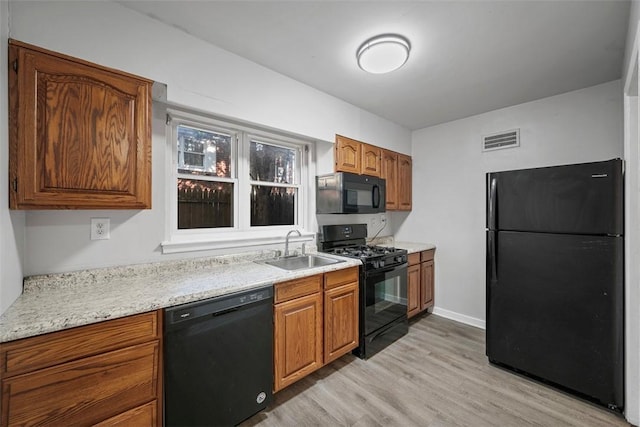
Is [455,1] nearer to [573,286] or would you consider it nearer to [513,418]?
[573,286]

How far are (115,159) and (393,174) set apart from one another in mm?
2926

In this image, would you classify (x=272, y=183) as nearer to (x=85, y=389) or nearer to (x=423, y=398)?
(x=85, y=389)

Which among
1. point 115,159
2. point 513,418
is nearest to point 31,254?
point 115,159

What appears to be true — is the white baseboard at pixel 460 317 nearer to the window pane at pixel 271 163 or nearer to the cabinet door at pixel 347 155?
the cabinet door at pixel 347 155

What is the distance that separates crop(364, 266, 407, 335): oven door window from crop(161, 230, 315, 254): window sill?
2.76 feet

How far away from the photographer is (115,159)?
144cm

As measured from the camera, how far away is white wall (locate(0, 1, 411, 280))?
1394 millimetres

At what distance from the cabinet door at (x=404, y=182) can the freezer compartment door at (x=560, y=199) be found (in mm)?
1314

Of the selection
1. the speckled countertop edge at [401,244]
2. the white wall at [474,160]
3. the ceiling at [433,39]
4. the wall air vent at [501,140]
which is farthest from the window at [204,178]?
the wall air vent at [501,140]

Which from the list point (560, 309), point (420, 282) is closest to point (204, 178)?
point (420, 282)

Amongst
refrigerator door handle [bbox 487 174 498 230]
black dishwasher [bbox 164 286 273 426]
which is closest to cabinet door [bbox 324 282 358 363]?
black dishwasher [bbox 164 286 273 426]

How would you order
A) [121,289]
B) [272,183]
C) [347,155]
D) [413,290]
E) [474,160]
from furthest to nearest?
[474,160] → [413,290] → [347,155] → [272,183] → [121,289]

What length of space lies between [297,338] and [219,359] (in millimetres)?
591

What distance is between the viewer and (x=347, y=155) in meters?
2.87
